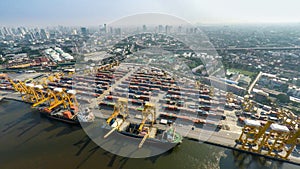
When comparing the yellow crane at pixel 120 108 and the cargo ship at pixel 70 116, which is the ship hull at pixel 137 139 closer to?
the yellow crane at pixel 120 108

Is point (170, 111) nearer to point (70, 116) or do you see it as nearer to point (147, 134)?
point (147, 134)

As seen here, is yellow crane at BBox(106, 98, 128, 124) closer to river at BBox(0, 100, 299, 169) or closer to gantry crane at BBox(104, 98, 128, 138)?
gantry crane at BBox(104, 98, 128, 138)

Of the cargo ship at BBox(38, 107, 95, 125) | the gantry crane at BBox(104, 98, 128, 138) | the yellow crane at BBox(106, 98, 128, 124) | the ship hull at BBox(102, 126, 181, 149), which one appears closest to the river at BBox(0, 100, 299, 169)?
the ship hull at BBox(102, 126, 181, 149)

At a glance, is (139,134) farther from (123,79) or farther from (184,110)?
(123,79)

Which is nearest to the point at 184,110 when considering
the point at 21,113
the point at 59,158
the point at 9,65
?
the point at 59,158

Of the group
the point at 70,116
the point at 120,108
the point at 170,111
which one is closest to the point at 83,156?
the point at 120,108

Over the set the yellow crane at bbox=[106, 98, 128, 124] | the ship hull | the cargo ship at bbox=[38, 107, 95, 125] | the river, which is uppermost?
the yellow crane at bbox=[106, 98, 128, 124]
